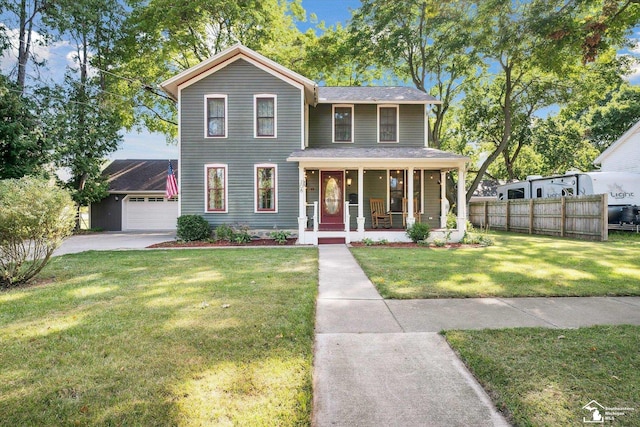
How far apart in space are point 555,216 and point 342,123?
10154 mm

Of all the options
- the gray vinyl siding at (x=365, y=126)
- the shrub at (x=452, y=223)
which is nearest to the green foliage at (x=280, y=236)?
the gray vinyl siding at (x=365, y=126)

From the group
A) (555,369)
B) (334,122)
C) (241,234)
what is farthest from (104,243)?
(555,369)

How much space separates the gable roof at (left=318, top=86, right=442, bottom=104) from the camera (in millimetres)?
14430

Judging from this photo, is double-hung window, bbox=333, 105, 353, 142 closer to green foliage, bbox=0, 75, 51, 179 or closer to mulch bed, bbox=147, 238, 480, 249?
mulch bed, bbox=147, 238, 480, 249

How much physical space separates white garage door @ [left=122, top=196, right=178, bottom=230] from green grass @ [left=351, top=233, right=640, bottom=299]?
16402 millimetres

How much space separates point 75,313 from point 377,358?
3.84m

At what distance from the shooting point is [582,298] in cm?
495

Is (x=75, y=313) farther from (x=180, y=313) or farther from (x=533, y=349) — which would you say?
(x=533, y=349)

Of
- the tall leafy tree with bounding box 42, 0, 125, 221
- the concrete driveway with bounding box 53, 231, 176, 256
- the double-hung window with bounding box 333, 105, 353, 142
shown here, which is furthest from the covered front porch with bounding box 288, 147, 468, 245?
the tall leafy tree with bounding box 42, 0, 125, 221

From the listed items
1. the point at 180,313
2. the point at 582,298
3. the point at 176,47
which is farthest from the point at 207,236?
the point at 176,47

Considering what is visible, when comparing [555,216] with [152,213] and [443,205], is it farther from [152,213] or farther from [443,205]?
[152,213]

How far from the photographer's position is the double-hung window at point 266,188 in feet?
44.1

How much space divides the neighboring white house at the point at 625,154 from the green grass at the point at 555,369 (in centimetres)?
2008

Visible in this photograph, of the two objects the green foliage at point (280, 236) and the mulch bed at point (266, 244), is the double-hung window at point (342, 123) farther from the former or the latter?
the mulch bed at point (266, 244)
